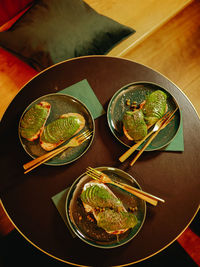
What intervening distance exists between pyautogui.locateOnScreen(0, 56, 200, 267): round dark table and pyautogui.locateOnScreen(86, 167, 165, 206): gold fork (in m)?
0.06

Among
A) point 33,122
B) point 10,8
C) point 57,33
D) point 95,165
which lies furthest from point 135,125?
point 10,8

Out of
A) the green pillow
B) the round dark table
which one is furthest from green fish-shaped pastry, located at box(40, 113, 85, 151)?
the green pillow

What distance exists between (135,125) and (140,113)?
0.24 ft

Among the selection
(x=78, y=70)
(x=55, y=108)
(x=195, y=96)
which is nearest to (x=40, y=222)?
(x=55, y=108)

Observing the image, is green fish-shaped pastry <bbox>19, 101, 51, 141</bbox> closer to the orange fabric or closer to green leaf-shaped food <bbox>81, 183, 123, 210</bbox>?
green leaf-shaped food <bbox>81, 183, 123, 210</bbox>

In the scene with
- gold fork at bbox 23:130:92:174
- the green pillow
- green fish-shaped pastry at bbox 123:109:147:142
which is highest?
the green pillow

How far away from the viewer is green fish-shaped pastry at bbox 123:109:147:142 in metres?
1.27

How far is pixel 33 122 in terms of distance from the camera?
4.12 feet

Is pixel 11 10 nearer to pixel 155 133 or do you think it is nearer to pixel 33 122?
pixel 33 122

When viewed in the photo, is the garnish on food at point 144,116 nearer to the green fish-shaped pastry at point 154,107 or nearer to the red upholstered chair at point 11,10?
the green fish-shaped pastry at point 154,107

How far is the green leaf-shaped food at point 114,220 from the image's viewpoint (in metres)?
1.15

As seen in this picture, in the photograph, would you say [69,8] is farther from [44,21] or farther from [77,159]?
[77,159]

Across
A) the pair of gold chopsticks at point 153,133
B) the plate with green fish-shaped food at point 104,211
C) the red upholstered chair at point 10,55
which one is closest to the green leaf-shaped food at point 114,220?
the plate with green fish-shaped food at point 104,211

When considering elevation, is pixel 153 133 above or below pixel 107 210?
above
